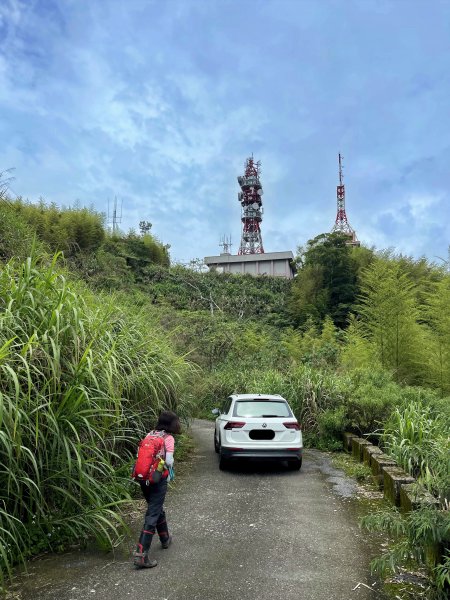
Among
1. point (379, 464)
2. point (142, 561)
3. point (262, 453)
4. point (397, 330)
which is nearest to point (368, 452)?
point (379, 464)

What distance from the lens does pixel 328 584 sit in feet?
11.2

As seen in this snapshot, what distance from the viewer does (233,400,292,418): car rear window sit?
291 inches

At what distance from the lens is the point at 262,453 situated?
6984mm

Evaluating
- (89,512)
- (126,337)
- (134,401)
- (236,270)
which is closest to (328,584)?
(89,512)

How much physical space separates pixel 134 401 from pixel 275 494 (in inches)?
86.5

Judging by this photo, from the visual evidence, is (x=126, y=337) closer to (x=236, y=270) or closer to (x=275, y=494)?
(x=275, y=494)

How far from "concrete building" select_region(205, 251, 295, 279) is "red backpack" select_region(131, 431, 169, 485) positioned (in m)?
41.0

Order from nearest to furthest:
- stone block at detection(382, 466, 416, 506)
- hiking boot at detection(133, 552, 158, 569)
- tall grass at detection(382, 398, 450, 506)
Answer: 1. hiking boot at detection(133, 552, 158, 569)
2. stone block at detection(382, 466, 416, 506)
3. tall grass at detection(382, 398, 450, 506)

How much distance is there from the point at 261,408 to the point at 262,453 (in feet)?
2.63

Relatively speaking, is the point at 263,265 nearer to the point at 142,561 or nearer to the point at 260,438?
the point at 260,438

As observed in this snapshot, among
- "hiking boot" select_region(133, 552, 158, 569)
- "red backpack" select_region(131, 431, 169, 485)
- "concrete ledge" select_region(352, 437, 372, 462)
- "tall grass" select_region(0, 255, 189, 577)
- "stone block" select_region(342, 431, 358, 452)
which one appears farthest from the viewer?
"stone block" select_region(342, 431, 358, 452)

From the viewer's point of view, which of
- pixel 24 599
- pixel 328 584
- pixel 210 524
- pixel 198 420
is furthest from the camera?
pixel 198 420

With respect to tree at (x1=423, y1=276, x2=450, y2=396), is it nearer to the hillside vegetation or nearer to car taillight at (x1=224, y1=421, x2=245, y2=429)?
the hillside vegetation

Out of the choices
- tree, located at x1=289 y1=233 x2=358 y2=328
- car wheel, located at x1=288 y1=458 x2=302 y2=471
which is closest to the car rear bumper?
car wheel, located at x1=288 y1=458 x2=302 y2=471
